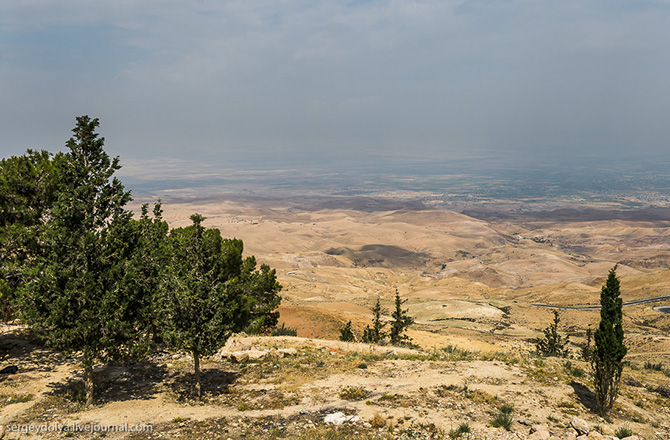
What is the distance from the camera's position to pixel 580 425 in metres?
13.3

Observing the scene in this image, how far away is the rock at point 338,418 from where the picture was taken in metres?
13.8

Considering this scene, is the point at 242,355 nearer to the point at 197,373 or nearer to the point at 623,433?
the point at 197,373

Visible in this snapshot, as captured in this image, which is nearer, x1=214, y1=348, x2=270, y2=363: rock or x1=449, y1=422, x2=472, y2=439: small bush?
x1=449, y1=422, x2=472, y2=439: small bush

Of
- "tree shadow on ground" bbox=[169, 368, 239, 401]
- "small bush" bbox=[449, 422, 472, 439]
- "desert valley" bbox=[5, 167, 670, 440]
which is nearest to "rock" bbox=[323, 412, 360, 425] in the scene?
"desert valley" bbox=[5, 167, 670, 440]

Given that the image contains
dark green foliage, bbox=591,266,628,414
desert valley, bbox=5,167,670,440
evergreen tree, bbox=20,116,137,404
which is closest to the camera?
desert valley, bbox=5,167,670,440

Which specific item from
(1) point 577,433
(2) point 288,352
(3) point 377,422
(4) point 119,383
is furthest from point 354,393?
(4) point 119,383

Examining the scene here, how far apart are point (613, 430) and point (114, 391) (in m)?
19.8

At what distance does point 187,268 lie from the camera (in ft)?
53.9

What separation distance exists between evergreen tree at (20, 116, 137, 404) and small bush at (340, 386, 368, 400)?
9010mm

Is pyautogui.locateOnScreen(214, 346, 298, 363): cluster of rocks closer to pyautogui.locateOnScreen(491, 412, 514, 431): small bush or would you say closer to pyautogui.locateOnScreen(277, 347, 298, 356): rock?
pyautogui.locateOnScreen(277, 347, 298, 356): rock

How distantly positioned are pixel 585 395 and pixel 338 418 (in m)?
11.0

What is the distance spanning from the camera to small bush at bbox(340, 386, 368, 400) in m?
16.3

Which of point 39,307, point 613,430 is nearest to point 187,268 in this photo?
point 39,307

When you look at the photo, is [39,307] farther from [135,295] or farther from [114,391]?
[114,391]
